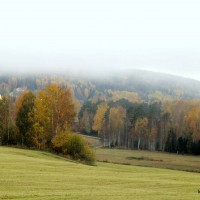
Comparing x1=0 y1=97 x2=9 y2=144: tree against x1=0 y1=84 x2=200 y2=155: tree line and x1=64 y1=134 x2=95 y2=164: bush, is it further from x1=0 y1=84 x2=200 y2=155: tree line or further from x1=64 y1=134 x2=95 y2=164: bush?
x1=64 y1=134 x2=95 y2=164: bush

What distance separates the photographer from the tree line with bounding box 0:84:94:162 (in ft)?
231

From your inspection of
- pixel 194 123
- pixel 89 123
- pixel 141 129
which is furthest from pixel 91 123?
pixel 194 123

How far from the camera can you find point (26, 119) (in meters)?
78.0

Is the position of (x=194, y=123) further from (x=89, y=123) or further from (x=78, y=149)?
(x=78, y=149)

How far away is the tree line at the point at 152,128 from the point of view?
12422cm

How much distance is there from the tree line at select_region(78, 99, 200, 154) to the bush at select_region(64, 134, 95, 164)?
6295 centimetres

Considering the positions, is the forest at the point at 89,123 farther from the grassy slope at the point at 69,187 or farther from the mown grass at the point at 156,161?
the grassy slope at the point at 69,187

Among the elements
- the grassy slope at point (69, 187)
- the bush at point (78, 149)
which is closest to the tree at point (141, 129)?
the bush at point (78, 149)

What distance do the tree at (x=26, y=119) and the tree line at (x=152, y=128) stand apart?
62.2 m

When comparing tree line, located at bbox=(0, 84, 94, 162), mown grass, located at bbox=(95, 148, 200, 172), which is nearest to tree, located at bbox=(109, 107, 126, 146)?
mown grass, located at bbox=(95, 148, 200, 172)

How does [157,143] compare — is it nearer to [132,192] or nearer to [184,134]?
[184,134]

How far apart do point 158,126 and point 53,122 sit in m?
72.2

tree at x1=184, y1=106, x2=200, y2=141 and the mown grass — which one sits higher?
tree at x1=184, y1=106, x2=200, y2=141

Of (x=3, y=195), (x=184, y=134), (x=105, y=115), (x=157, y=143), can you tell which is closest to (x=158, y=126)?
(x=157, y=143)
